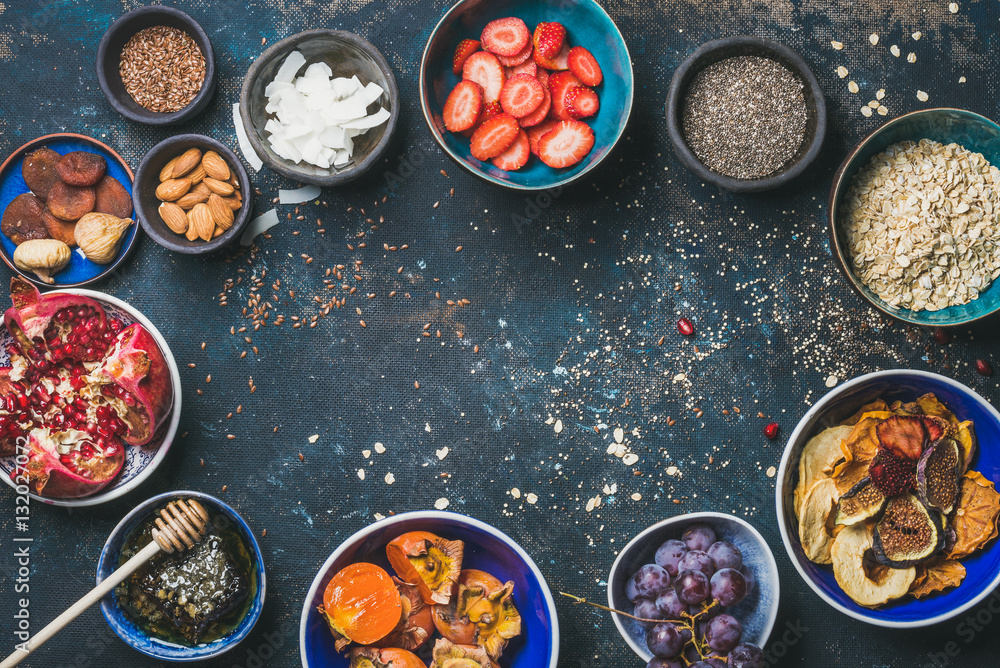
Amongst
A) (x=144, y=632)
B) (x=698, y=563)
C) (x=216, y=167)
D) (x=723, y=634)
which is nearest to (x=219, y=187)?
(x=216, y=167)

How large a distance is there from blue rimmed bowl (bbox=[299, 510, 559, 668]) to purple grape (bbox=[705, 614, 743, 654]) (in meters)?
0.29

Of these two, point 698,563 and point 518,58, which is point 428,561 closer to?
point 698,563

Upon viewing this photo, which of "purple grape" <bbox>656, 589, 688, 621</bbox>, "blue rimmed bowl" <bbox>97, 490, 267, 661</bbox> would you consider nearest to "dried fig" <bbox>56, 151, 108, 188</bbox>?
"blue rimmed bowl" <bbox>97, 490, 267, 661</bbox>

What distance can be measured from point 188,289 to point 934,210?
1.66 meters

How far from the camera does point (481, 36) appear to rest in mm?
1452

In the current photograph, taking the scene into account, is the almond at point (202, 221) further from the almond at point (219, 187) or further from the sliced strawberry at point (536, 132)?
the sliced strawberry at point (536, 132)

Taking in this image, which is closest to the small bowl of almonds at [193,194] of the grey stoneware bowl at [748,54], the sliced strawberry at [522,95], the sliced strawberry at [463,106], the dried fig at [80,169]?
the dried fig at [80,169]

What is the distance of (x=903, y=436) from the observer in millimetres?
1277

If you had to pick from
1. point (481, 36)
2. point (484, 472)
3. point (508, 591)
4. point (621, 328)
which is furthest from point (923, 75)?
point (508, 591)

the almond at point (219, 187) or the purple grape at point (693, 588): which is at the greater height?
the almond at point (219, 187)

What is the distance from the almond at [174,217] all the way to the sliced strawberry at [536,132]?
791 mm

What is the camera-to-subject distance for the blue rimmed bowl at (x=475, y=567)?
1227 mm

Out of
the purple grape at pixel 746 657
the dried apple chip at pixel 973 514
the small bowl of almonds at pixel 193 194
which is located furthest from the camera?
the small bowl of almonds at pixel 193 194

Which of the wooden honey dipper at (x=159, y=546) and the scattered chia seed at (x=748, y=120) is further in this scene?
the scattered chia seed at (x=748, y=120)
